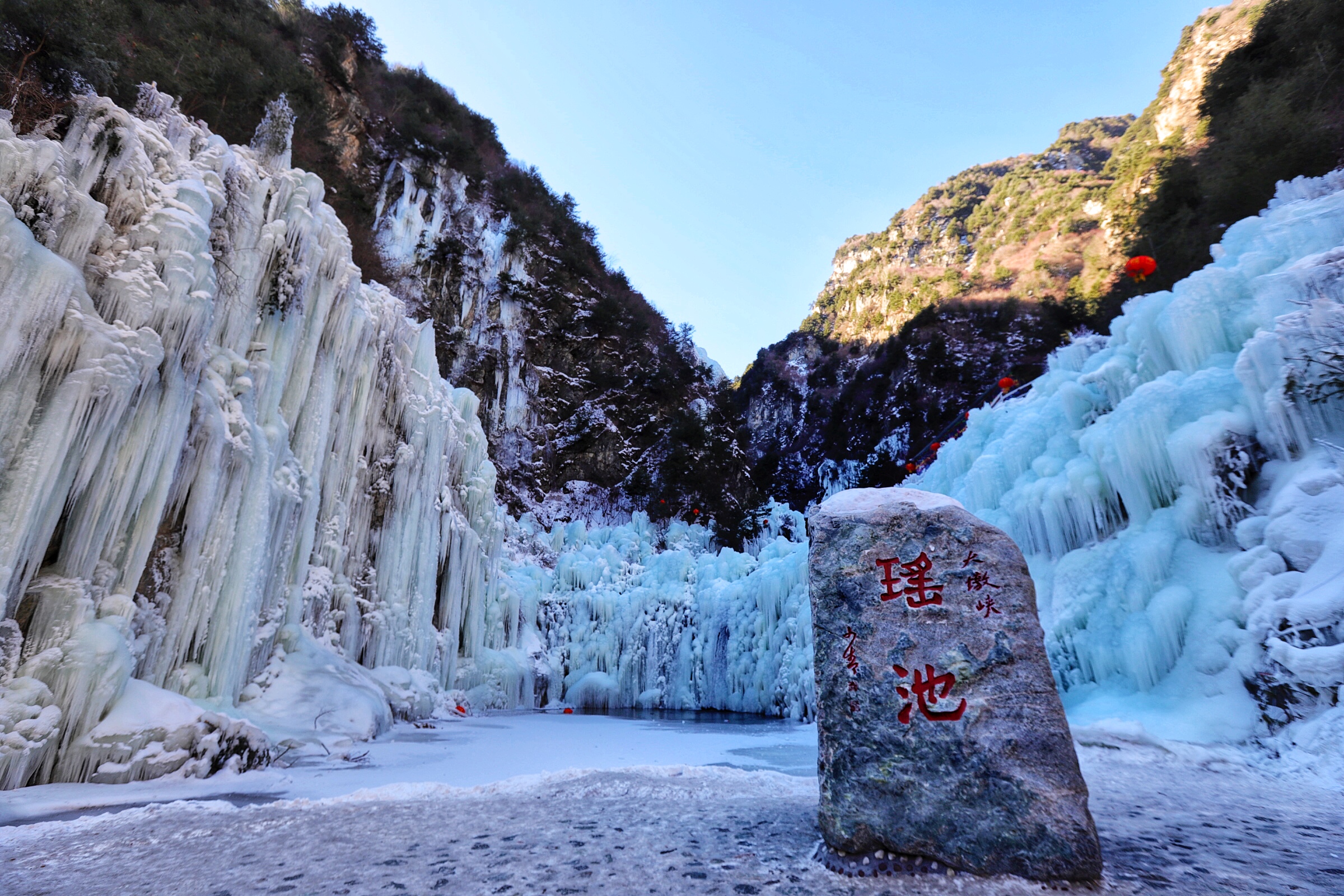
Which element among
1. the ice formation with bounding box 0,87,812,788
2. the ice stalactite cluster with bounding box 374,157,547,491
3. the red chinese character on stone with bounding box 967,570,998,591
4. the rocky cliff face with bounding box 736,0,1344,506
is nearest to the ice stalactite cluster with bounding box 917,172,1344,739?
the red chinese character on stone with bounding box 967,570,998,591

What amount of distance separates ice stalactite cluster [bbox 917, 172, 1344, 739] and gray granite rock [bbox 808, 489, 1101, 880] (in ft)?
12.9

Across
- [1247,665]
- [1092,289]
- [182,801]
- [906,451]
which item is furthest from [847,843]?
[1092,289]

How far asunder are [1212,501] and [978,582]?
5.25m

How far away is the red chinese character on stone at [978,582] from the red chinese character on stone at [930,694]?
413 mm

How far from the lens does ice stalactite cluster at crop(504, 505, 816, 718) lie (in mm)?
13242

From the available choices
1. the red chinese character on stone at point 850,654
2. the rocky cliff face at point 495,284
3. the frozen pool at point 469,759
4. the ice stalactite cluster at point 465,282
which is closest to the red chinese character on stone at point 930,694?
the red chinese character on stone at point 850,654

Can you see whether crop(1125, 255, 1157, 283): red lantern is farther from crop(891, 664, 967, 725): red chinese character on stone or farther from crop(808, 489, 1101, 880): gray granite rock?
crop(891, 664, 967, 725): red chinese character on stone

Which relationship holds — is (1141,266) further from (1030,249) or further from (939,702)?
(1030,249)

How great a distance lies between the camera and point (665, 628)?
15.1m

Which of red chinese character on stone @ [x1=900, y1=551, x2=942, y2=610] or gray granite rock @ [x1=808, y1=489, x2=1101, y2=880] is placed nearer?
gray granite rock @ [x1=808, y1=489, x2=1101, y2=880]

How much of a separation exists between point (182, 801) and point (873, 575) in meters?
4.07

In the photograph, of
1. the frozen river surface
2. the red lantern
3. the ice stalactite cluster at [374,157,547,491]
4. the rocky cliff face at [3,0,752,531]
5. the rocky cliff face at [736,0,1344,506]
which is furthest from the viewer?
the ice stalactite cluster at [374,157,547,491]

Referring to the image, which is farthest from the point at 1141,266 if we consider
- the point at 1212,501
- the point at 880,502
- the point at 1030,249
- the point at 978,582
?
the point at 1030,249

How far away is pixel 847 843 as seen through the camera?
7.91 feet
